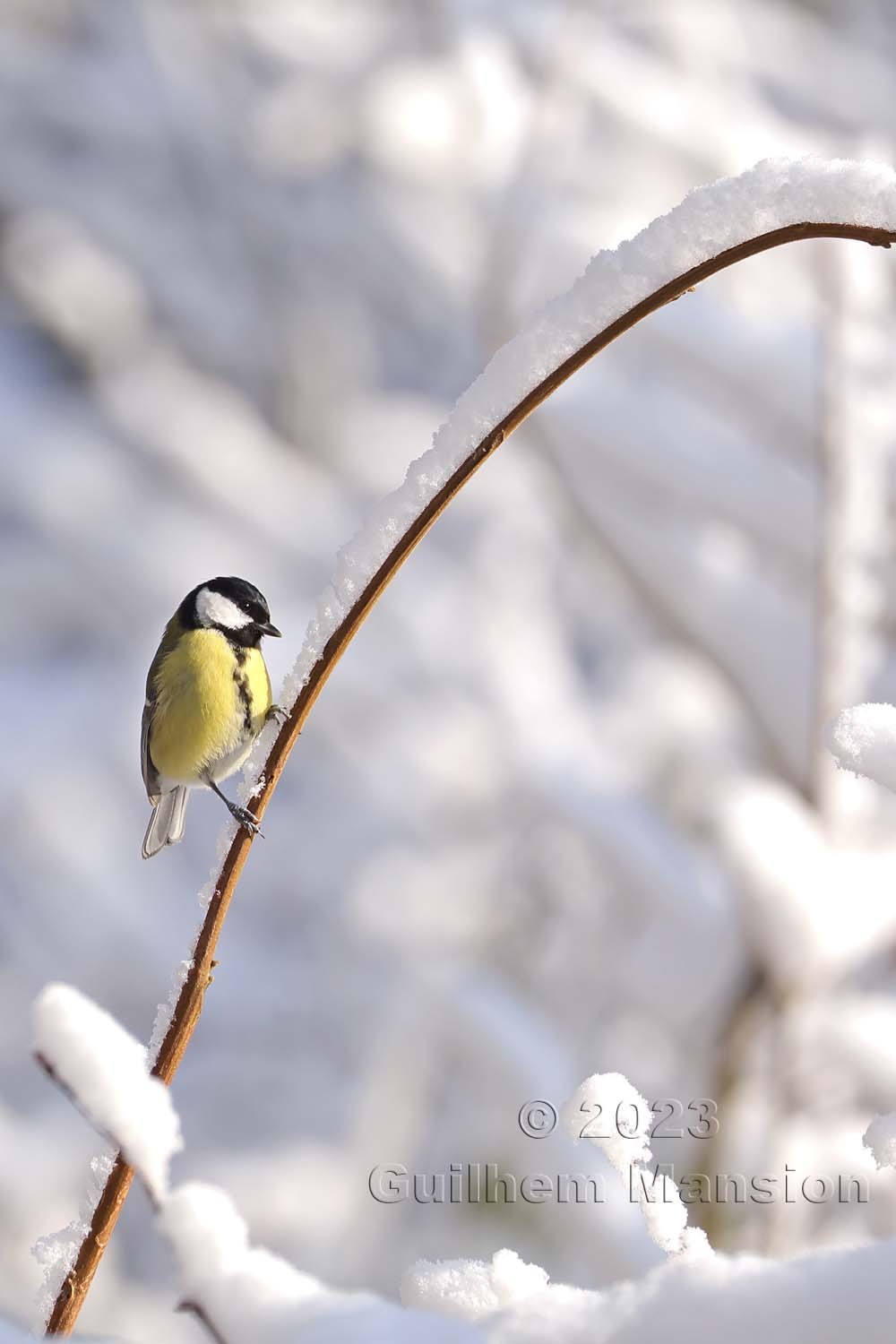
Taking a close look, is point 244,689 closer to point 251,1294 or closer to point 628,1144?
point 628,1144

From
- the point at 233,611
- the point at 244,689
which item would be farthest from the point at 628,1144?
the point at 233,611

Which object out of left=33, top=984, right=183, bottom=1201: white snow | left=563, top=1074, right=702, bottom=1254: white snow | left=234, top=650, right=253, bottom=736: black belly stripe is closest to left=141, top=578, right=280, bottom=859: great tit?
left=234, top=650, right=253, bottom=736: black belly stripe

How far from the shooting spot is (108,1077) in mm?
391

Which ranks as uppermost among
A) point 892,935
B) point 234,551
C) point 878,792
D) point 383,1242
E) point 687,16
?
point 687,16

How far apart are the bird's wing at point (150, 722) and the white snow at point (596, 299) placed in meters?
1.27

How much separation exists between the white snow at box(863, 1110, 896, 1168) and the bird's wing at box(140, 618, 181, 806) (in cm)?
144

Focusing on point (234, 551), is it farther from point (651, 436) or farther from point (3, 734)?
point (651, 436)

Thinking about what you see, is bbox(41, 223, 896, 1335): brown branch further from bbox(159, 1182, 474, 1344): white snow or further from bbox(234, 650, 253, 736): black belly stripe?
bbox(234, 650, 253, 736): black belly stripe

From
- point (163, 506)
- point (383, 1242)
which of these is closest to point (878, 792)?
point (383, 1242)

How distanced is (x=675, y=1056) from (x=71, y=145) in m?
4.47

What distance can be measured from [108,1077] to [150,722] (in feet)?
4.93

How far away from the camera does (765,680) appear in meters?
3.71

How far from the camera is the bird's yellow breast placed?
1.67 metres

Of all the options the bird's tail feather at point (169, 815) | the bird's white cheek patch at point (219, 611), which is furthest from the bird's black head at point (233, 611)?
the bird's tail feather at point (169, 815)
